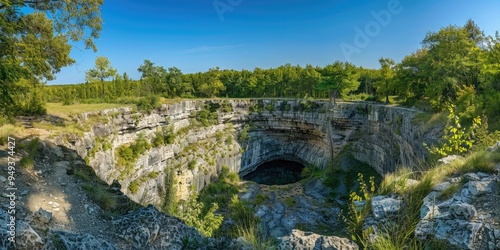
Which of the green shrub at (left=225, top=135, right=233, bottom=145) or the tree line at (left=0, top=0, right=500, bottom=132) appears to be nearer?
the tree line at (left=0, top=0, right=500, bottom=132)

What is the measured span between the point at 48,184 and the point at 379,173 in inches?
950

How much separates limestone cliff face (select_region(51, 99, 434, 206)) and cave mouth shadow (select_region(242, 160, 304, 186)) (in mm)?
1491

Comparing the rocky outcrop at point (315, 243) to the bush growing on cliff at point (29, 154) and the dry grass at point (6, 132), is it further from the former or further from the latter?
the dry grass at point (6, 132)

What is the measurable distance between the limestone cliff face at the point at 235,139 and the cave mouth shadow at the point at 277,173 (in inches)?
58.7

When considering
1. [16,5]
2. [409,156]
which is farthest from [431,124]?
[16,5]

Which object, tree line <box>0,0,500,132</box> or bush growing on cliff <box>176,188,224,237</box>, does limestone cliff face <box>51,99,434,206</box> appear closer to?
tree line <box>0,0,500,132</box>

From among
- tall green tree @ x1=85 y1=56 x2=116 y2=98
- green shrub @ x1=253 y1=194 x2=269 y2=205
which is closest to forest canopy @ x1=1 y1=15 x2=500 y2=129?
tall green tree @ x1=85 y1=56 x2=116 y2=98

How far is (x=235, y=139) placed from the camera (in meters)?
32.6

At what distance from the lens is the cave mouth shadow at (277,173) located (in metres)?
34.4

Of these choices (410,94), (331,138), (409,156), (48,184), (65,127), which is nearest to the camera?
(48,184)

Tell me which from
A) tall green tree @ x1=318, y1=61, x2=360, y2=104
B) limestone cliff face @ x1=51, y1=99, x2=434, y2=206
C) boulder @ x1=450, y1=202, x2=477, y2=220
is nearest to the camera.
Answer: boulder @ x1=450, y1=202, x2=477, y2=220

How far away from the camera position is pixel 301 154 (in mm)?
34688

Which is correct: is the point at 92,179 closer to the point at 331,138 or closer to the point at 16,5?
the point at 16,5

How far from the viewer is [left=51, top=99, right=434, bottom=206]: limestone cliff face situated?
18.4 metres
